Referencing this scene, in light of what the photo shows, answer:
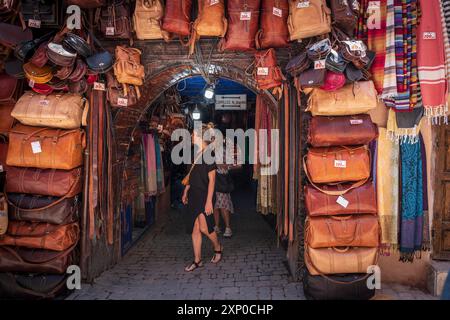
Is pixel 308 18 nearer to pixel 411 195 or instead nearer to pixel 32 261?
pixel 411 195

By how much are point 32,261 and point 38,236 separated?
30cm

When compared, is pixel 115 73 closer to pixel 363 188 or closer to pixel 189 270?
pixel 189 270

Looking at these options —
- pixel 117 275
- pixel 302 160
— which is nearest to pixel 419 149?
pixel 302 160

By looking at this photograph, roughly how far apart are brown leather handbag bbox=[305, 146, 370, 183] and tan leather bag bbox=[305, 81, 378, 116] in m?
0.47

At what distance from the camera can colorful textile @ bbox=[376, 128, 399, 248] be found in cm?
394

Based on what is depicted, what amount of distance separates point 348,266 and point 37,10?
16.0ft

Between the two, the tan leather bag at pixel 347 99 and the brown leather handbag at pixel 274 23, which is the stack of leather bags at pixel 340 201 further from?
the brown leather handbag at pixel 274 23

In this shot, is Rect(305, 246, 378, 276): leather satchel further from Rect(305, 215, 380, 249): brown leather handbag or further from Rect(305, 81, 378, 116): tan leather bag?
Rect(305, 81, 378, 116): tan leather bag

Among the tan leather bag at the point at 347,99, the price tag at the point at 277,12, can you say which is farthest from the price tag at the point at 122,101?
the tan leather bag at the point at 347,99

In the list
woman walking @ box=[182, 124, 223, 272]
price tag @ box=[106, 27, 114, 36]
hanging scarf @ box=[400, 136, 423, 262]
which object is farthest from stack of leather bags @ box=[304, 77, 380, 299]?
price tag @ box=[106, 27, 114, 36]

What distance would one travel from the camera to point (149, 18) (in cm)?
392

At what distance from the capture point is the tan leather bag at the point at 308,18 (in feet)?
11.7
